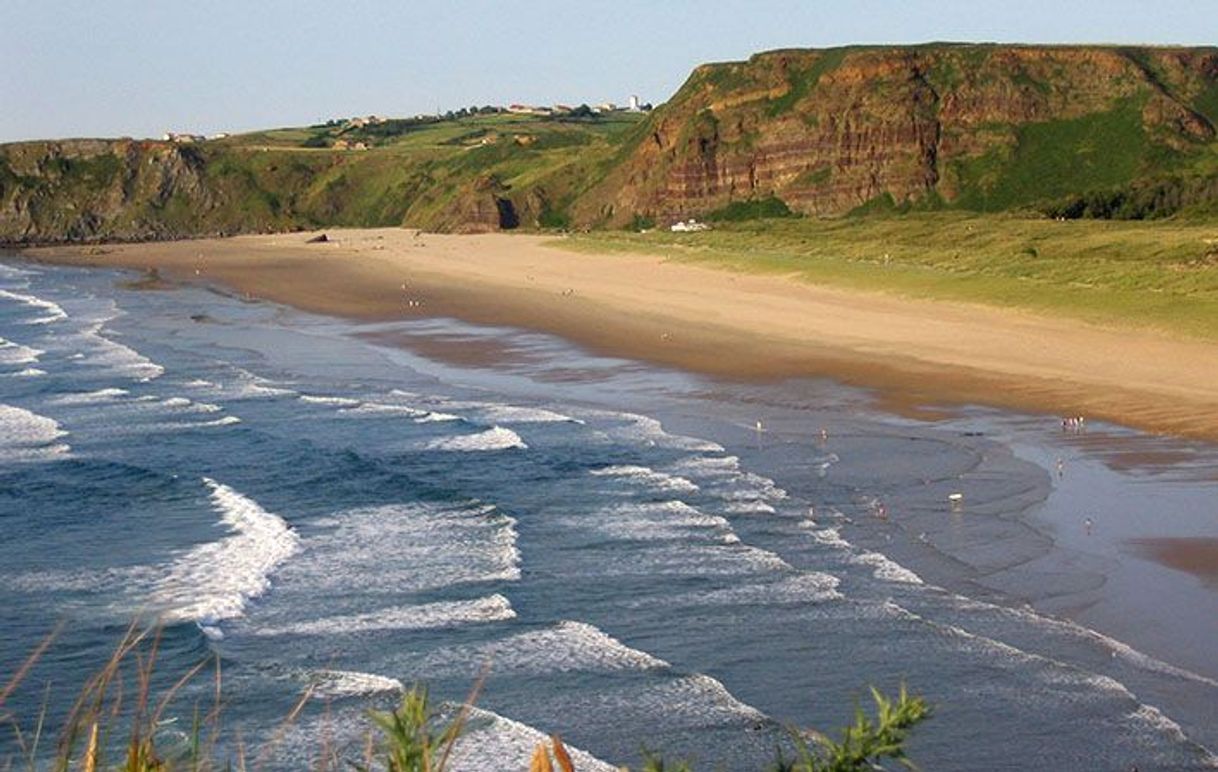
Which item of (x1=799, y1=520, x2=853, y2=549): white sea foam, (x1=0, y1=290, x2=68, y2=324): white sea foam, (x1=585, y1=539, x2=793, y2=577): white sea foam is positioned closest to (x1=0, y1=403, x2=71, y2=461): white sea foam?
(x1=585, y1=539, x2=793, y2=577): white sea foam

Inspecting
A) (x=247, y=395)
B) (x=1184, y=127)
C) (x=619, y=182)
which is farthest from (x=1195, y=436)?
(x=619, y=182)

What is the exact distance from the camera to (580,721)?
11234 millimetres

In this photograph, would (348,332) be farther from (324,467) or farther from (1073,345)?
(324,467)

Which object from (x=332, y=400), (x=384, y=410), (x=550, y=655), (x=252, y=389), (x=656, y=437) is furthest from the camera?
(x=252, y=389)

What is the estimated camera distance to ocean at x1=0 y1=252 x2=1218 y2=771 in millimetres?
11383

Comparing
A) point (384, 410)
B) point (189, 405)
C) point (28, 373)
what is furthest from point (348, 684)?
point (28, 373)

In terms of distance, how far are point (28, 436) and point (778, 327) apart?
18.7 meters

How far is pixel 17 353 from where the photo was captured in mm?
39906

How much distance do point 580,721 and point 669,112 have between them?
81.2m

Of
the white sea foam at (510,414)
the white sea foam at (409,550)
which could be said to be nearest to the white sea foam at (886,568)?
the white sea foam at (409,550)

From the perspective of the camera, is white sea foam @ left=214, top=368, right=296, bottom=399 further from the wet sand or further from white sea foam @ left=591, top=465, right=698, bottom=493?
the wet sand

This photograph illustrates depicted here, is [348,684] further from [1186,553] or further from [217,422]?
[217,422]

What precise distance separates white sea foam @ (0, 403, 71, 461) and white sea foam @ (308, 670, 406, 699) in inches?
483

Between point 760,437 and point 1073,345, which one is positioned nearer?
point 760,437
